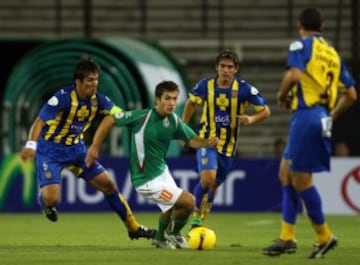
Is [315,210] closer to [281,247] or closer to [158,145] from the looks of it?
[281,247]

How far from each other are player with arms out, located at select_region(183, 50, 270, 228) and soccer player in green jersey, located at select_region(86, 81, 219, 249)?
180cm

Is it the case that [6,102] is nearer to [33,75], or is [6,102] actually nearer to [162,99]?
[33,75]

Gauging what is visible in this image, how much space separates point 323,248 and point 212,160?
326cm

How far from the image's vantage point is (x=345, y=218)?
1892 centimetres

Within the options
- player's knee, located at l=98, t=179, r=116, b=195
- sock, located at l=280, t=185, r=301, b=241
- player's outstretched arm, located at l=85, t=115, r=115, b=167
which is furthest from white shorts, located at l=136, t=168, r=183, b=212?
player's knee, located at l=98, t=179, r=116, b=195

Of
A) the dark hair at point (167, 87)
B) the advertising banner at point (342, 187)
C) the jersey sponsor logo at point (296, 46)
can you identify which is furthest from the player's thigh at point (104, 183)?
the advertising banner at point (342, 187)

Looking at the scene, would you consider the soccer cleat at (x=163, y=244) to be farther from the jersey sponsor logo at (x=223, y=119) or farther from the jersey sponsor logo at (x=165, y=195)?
the jersey sponsor logo at (x=223, y=119)

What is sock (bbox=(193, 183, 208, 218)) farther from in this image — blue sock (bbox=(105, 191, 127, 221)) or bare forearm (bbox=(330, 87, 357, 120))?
bare forearm (bbox=(330, 87, 357, 120))

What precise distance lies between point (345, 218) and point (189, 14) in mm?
7824

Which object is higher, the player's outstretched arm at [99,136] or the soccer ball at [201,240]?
the player's outstretched arm at [99,136]

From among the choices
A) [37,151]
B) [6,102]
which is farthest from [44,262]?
[6,102]

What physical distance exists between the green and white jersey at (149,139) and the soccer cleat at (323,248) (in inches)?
68.9

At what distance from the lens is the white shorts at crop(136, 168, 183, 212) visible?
12.1m

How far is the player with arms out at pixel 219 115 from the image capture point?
14180 mm
